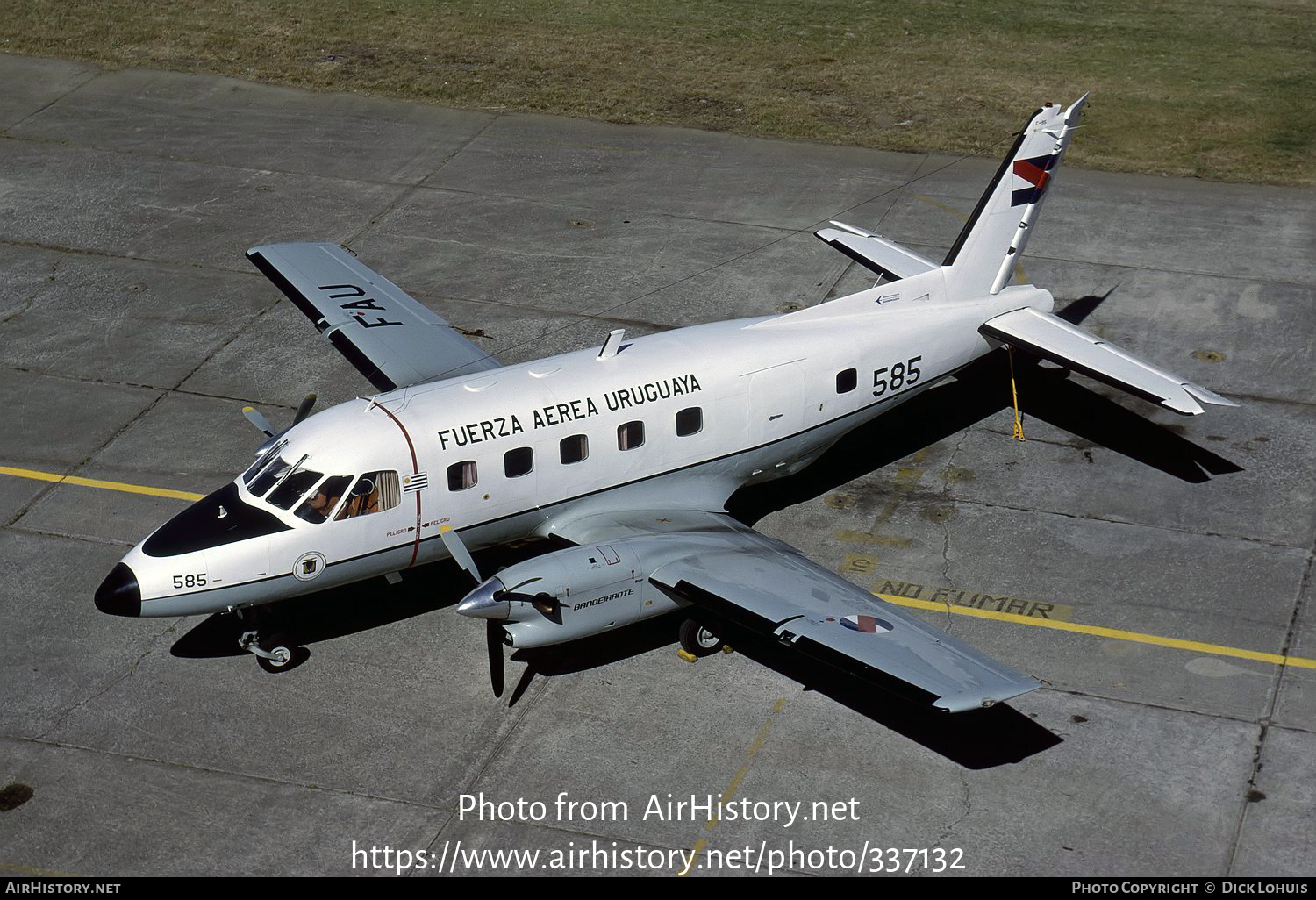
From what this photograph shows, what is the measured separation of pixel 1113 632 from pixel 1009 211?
25.3 ft

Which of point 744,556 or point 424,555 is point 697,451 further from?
point 424,555

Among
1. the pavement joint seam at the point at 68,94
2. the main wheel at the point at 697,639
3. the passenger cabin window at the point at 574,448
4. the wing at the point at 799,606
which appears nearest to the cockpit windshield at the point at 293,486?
the passenger cabin window at the point at 574,448

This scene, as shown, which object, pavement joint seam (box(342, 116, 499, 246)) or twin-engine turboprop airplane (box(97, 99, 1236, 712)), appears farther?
pavement joint seam (box(342, 116, 499, 246))

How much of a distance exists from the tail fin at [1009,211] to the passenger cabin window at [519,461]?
26.2 feet

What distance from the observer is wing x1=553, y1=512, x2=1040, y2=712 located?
51.9ft

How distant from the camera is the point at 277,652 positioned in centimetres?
1867

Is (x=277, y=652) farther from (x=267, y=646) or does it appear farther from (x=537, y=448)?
(x=537, y=448)

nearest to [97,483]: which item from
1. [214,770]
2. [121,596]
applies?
[121,596]

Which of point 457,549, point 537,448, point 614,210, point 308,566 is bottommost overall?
point 614,210

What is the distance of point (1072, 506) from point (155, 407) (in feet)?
52.6

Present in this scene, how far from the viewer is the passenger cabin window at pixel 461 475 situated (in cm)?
1850

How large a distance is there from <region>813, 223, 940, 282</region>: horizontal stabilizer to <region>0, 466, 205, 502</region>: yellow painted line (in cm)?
1214

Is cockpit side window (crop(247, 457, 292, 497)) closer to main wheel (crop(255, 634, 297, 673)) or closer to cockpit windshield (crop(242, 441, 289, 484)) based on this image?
cockpit windshield (crop(242, 441, 289, 484))

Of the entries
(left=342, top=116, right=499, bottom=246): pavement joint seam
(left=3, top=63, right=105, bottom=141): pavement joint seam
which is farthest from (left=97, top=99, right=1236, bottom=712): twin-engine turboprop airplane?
(left=3, top=63, right=105, bottom=141): pavement joint seam
